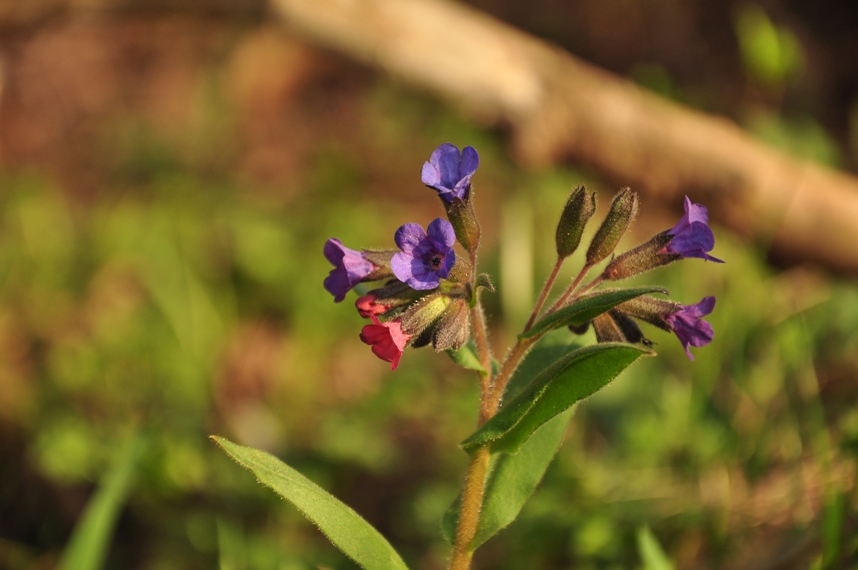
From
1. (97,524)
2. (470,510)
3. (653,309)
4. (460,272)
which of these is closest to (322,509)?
(470,510)

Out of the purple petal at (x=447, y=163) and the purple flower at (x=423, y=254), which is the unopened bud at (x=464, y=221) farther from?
the purple flower at (x=423, y=254)

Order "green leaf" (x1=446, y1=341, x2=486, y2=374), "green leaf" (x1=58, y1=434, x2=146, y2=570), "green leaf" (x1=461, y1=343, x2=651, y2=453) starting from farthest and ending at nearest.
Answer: "green leaf" (x1=58, y1=434, x2=146, y2=570) < "green leaf" (x1=446, y1=341, x2=486, y2=374) < "green leaf" (x1=461, y1=343, x2=651, y2=453)

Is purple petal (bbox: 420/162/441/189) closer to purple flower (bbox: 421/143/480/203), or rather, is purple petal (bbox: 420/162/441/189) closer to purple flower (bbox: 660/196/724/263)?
purple flower (bbox: 421/143/480/203)

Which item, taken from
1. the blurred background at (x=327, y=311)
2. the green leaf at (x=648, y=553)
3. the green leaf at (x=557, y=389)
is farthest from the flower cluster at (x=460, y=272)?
the blurred background at (x=327, y=311)

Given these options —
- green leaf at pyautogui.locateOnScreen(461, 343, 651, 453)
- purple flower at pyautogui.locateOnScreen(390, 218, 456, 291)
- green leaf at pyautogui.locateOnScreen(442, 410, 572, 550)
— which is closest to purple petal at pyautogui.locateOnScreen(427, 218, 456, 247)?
purple flower at pyautogui.locateOnScreen(390, 218, 456, 291)

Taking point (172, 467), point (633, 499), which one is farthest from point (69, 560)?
point (633, 499)

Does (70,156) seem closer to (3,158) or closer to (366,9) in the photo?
(3,158)

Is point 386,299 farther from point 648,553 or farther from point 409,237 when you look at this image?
point 648,553
